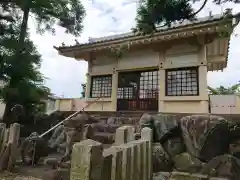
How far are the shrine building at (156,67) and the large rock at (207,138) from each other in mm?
2502

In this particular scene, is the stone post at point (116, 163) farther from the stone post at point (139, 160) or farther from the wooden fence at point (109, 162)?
the stone post at point (139, 160)

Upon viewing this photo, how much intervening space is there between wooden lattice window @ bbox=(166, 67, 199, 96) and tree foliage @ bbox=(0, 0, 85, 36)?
597 centimetres

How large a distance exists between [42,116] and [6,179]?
6.77 m

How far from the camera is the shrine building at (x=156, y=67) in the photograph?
8961mm

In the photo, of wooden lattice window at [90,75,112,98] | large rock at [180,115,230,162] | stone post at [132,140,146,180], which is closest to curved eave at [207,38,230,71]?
large rock at [180,115,230,162]

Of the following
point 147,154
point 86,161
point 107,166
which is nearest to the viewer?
point 86,161

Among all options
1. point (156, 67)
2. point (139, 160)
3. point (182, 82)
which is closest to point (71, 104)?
point (156, 67)

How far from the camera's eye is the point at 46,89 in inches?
447

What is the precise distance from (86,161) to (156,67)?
29.4ft

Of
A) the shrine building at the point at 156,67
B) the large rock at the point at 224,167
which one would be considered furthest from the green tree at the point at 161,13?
the shrine building at the point at 156,67

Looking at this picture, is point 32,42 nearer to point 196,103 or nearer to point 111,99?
point 111,99

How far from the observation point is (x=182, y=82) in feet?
31.7

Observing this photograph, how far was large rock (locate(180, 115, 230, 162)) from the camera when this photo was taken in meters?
5.93

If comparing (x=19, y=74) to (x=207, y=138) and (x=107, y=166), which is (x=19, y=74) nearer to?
(x=207, y=138)
